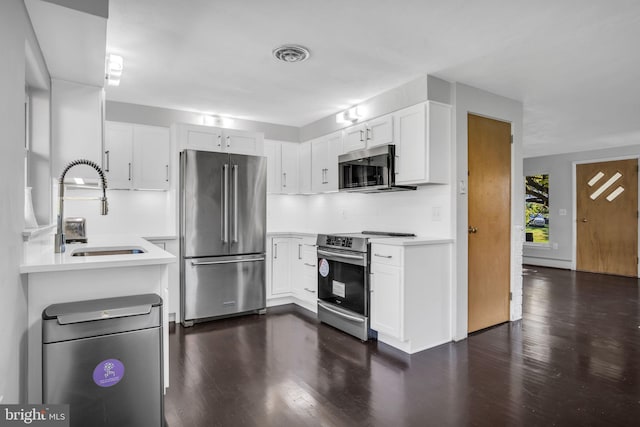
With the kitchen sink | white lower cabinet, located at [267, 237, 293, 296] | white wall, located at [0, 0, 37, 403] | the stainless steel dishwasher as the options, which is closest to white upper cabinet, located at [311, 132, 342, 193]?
white lower cabinet, located at [267, 237, 293, 296]

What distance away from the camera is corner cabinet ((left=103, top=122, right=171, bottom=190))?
4016mm

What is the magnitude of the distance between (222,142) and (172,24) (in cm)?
198

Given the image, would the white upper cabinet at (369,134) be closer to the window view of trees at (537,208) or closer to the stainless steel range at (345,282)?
the stainless steel range at (345,282)

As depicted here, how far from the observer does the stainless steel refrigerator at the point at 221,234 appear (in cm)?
395

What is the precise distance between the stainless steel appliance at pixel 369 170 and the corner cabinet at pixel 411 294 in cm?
69

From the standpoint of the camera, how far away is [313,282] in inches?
169

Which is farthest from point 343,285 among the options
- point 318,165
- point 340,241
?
point 318,165

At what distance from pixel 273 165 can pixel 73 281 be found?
350 centimetres

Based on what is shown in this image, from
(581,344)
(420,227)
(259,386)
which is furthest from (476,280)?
(259,386)

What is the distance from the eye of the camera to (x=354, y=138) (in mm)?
4086

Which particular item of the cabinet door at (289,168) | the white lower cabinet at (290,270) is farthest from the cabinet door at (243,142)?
the white lower cabinet at (290,270)

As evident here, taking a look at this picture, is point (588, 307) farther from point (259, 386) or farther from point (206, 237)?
point (206, 237)

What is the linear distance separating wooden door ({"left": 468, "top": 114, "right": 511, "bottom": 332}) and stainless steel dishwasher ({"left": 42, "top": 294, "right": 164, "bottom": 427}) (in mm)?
2890
